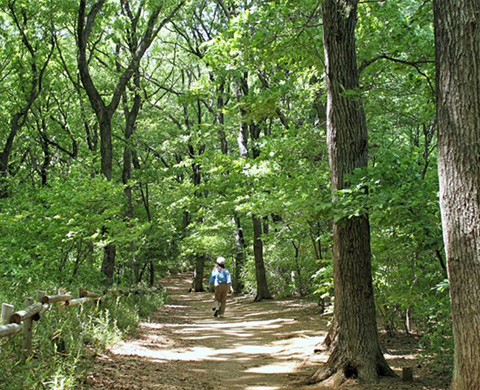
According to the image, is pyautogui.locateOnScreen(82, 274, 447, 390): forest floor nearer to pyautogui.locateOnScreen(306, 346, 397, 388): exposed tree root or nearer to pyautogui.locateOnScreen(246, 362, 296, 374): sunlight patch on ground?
pyautogui.locateOnScreen(246, 362, 296, 374): sunlight patch on ground

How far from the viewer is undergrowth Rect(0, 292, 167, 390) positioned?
3.99 m

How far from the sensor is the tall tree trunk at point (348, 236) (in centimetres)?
533

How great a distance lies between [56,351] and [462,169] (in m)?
4.81

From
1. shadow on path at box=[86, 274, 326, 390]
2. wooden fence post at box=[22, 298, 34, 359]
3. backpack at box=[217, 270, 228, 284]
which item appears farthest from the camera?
backpack at box=[217, 270, 228, 284]

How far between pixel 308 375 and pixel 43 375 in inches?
138

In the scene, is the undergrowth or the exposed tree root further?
the exposed tree root

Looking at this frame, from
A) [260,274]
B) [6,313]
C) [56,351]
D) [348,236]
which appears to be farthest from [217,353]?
[260,274]

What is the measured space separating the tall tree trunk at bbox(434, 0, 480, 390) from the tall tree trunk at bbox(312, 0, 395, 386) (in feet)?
5.91

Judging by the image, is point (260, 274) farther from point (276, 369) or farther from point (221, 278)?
point (276, 369)

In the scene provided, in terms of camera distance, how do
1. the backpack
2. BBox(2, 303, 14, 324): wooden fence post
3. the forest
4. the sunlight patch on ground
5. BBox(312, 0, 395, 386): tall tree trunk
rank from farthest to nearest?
the backpack → the sunlight patch on ground → BBox(312, 0, 395, 386): tall tree trunk → BBox(2, 303, 14, 324): wooden fence post → the forest

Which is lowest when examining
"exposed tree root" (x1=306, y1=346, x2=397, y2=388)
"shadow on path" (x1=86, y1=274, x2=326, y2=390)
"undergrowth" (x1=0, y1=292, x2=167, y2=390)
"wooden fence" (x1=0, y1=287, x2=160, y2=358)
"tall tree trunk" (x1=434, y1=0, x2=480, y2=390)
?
"shadow on path" (x1=86, y1=274, x2=326, y2=390)

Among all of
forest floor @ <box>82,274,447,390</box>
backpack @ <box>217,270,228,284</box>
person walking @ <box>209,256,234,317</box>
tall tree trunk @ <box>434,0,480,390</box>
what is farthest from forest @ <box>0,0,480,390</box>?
backpack @ <box>217,270,228,284</box>

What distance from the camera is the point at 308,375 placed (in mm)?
5930

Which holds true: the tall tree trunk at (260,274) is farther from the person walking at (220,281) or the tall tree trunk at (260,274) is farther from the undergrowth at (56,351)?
the undergrowth at (56,351)
